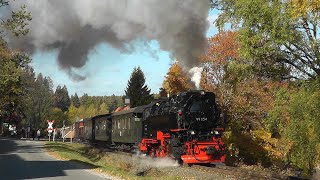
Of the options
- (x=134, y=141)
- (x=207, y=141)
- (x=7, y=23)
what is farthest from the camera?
(x=134, y=141)

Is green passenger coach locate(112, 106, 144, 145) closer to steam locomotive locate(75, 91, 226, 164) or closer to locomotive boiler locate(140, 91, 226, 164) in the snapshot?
steam locomotive locate(75, 91, 226, 164)

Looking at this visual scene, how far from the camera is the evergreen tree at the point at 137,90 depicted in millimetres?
79500

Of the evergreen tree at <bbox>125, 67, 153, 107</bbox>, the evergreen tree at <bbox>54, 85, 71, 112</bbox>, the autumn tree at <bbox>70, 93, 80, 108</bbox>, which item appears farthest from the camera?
the autumn tree at <bbox>70, 93, 80, 108</bbox>

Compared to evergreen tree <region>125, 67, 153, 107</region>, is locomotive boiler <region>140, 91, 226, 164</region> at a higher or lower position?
lower

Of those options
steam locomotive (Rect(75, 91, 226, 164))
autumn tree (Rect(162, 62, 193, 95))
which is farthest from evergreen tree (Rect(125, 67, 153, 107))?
steam locomotive (Rect(75, 91, 226, 164))

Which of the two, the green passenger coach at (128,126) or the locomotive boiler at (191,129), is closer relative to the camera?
the locomotive boiler at (191,129)

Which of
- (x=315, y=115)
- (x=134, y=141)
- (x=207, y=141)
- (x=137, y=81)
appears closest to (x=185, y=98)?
(x=207, y=141)

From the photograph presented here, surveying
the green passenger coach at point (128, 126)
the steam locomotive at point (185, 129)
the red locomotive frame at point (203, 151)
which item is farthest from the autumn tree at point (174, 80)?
the red locomotive frame at point (203, 151)

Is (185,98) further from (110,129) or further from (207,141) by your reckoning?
(110,129)

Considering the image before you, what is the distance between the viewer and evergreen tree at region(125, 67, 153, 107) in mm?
79500

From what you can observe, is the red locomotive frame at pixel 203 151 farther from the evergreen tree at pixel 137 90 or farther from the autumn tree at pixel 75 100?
the autumn tree at pixel 75 100

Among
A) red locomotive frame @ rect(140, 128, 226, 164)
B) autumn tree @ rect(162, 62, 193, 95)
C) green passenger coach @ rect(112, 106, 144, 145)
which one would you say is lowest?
red locomotive frame @ rect(140, 128, 226, 164)

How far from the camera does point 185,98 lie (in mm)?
20078

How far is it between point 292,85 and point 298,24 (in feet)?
9.88
